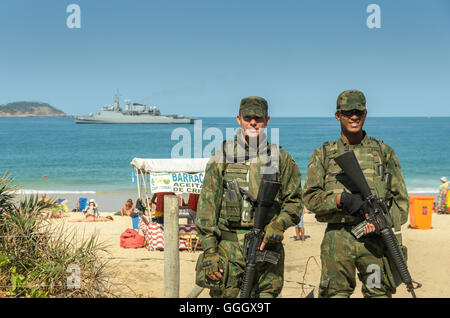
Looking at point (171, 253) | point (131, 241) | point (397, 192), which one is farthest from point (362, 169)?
point (131, 241)

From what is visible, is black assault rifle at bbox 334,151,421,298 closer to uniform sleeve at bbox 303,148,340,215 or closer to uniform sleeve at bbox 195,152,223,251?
uniform sleeve at bbox 303,148,340,215

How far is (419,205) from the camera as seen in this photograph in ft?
45.0

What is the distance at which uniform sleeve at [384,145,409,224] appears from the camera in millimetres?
3761

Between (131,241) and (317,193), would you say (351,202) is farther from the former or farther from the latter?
(131,241)

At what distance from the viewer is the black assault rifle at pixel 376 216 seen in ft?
11.6

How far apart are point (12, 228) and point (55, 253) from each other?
0.65 meters

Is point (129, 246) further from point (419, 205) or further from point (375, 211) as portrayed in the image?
point (375, 211)

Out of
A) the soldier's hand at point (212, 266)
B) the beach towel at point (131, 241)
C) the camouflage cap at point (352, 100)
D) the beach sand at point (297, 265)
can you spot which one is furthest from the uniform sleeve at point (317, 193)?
the beach towel at point (131, 241)

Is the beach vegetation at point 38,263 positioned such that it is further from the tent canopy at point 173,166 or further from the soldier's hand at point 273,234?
the tent canopy at point 173,166

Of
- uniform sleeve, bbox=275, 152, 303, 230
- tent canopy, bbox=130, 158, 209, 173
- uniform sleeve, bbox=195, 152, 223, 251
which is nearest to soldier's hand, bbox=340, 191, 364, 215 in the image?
uniform sleeve, bbox=275, 152, 303, 230

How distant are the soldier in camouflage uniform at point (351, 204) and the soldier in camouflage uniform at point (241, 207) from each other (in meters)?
0.33

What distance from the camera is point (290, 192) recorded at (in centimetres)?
351

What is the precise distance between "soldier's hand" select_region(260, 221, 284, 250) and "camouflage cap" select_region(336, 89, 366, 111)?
3.61 feet

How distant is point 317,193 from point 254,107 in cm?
85
